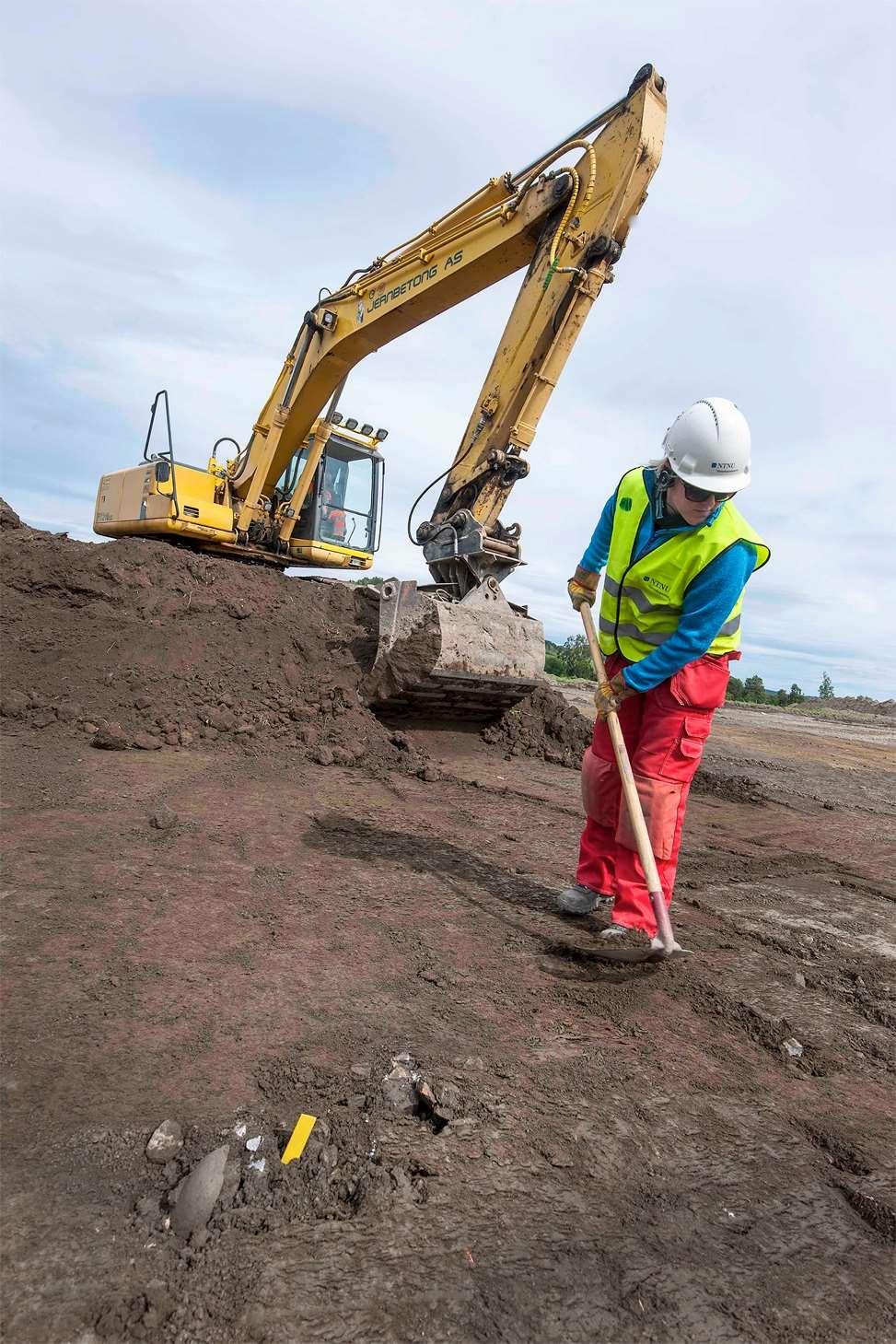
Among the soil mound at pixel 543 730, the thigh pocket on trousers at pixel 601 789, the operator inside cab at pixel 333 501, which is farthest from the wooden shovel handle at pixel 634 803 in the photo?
the operator inside cab at pixel 333 501

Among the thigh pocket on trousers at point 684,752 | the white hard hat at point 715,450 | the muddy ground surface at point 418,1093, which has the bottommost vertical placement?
the muddy ground surface at point 418,1093

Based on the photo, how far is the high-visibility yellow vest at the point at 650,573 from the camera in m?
3.36

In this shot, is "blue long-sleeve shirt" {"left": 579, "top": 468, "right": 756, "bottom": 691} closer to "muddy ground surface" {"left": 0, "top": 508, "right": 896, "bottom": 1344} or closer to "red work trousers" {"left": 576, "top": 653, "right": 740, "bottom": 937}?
"red work trousers" {"left": 576, "top": 653, "right": 740, "bottom": 937}

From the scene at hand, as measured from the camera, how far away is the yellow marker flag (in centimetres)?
191

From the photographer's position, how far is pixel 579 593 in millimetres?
4176

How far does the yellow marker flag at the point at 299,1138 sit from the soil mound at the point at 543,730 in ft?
18.2

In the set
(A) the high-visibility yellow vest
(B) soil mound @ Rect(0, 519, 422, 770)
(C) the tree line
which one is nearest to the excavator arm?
(B) soil mound @ Rect(0, 519, 422, 770)

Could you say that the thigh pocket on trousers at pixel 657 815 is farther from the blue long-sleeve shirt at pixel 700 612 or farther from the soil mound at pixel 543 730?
the soil mound at pixel 543 730

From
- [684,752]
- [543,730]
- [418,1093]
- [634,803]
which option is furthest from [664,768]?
[543,730]

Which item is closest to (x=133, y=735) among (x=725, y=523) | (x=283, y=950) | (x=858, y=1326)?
(x=283, y=950)

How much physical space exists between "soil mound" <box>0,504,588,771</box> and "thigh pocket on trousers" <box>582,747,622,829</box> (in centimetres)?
263

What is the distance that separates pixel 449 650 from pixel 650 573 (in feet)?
10.2

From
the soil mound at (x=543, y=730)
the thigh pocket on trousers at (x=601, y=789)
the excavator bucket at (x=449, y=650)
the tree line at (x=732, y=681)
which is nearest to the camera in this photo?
the thigh pocket on trousers at (x=601, y=789)

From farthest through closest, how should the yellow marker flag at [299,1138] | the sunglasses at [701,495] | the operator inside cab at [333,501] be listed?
1. the operator inside cab at [333,501]
2. the sunglasses at [701,495]
3. the yellow marker flag at [299,1138]
